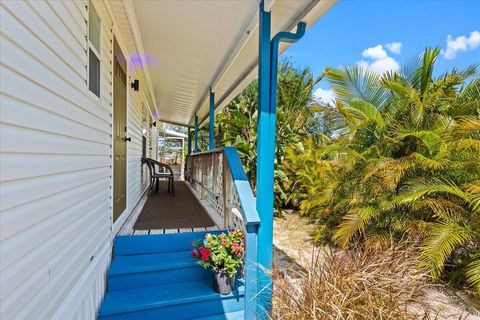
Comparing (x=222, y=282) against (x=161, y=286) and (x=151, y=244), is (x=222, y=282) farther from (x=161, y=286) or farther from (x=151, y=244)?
(x=151, y=244)

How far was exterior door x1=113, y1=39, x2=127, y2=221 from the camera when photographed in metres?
3.61

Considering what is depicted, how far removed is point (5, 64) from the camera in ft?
4.03

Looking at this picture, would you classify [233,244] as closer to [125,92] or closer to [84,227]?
[84,227]

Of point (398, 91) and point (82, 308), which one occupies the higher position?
point (398, 91)

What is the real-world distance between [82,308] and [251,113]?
269 inches

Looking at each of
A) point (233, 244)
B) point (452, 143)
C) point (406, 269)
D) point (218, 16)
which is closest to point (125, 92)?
point (218, 16)

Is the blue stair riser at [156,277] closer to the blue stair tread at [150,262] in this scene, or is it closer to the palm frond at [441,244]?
the blue stair tread at [150,262]

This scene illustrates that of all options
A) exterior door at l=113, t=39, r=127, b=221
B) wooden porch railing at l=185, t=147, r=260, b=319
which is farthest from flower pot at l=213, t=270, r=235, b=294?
exterior door at l=113, t=39, r=127, b=221

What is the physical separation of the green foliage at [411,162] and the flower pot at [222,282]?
224cm

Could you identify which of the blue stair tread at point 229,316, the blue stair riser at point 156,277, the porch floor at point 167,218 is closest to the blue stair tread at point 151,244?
the porch floor at point 167,218

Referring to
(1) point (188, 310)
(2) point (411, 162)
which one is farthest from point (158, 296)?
Answer: (2) point (411, 162)

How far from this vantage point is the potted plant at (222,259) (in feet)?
9.37

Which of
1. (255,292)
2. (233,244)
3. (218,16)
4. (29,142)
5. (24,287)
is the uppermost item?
(218,16)

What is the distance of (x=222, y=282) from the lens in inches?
113
